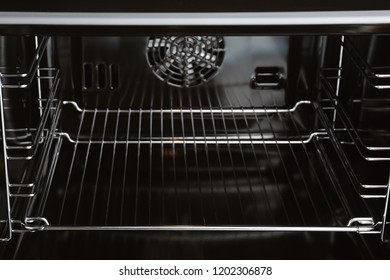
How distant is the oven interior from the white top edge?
35cm

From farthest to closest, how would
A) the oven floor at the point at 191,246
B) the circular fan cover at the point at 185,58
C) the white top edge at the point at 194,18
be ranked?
the circular fan cover at the point at 185,58
the oven floor at the point at 191,246
the white top edge at the point at 194,18

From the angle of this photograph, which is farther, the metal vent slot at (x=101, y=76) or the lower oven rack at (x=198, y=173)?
the metal vent slot at (x=101, y=76)

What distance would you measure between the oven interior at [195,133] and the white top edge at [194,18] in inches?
13.8

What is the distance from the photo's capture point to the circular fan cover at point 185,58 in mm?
1714

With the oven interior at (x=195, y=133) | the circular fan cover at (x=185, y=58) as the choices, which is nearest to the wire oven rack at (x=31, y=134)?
the oven interior at (x=195, y=133)

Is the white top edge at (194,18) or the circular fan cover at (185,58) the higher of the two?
the white top edge at (194,18)

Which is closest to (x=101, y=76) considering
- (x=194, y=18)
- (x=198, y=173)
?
(x=198, y=173)

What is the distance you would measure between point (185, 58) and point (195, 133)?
0.18 m

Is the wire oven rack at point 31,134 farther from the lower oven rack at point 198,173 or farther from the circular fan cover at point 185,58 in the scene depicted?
the circular fan cover at point 185,58

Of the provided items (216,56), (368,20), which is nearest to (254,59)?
(216,56)

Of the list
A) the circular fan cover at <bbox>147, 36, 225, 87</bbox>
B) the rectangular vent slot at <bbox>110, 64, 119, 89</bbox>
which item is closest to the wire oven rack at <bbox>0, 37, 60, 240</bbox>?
the rectangular vent slot at <bbox>110, 64, 119, 89</bbox>

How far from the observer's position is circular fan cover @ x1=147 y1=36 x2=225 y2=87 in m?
1.71

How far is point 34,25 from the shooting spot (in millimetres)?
1095

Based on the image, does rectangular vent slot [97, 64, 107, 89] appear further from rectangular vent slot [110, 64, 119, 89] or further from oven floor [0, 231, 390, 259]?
oven floor [0, 231, 390, 259]
